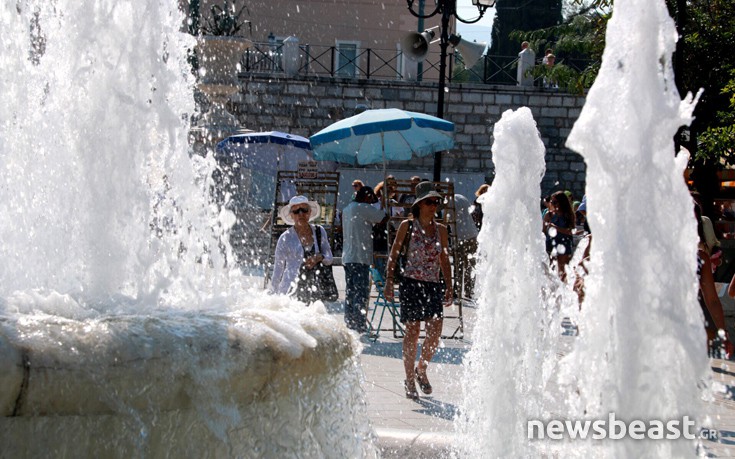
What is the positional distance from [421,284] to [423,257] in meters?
0.21

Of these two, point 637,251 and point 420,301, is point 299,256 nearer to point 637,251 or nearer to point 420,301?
point 420,301

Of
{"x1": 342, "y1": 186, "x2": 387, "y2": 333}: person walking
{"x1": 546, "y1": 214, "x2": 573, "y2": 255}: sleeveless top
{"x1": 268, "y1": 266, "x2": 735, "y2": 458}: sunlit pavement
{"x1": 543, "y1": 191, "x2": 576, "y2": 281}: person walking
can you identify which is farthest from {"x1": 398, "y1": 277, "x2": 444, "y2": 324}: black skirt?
{"x1": 546, "y1": 214, "x2": 573, "y2": 255}: sleeveless top

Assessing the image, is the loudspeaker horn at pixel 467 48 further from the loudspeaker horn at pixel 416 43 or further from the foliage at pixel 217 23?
the foliage at pixel 217 23

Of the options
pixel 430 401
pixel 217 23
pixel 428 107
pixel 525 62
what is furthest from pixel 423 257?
pixel 525 62

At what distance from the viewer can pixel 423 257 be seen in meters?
7.64

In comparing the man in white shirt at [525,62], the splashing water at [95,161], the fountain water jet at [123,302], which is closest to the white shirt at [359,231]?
the fountain water jet at [123,302]

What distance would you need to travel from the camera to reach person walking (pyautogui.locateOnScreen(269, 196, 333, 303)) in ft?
28.4

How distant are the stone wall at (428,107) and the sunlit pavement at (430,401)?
17.3m

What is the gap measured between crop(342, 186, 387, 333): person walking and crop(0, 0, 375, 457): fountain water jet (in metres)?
4.68

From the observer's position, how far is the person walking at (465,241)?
1290 cm

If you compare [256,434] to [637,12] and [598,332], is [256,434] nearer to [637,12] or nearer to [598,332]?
[598,332]

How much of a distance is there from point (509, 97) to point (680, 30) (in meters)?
19.1

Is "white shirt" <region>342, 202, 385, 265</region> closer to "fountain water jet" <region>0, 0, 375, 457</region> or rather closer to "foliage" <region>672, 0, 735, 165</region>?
"fountain water jet" <region>0, 0, 375, 457</region>

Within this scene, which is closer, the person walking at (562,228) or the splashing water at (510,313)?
the splashing water at (510,313)
